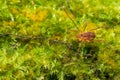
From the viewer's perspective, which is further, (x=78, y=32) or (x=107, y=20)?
(x=107, y=20)

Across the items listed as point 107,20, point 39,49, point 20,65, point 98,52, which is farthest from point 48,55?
point 107,20

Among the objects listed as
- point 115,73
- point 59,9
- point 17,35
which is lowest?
point 115,73

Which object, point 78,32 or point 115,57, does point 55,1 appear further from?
point 115,57
